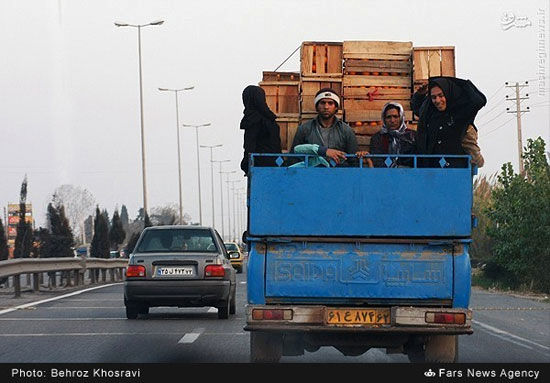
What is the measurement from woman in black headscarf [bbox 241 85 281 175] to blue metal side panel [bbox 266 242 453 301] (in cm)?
196

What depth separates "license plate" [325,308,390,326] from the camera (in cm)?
1027

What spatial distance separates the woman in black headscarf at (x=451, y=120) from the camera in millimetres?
11422

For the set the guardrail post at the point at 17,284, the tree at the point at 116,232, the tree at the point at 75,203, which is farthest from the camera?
the tree at the point at 75,203

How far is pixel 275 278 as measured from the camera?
10.3 m

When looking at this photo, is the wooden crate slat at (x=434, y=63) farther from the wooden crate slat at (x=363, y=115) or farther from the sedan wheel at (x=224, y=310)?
the sedan wheel at (x=224, y=310)

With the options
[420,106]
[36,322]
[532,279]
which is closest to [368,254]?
[420,106]

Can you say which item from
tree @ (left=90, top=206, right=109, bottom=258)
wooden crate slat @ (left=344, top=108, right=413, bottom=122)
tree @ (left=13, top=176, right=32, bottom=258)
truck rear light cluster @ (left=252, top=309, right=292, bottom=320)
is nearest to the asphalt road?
truck rear light cluster @ (left=252, top=309, right=292, bottom=320)

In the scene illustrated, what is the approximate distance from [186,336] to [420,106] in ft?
16.1

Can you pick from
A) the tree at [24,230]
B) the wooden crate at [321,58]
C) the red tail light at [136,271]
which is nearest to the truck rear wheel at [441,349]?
the wooden crate at [321,58]

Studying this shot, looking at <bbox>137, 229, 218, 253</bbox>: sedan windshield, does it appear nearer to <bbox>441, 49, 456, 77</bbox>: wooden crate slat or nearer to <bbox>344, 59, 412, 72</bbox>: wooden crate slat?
<bbox>344, 59, 412, 72</bbox>: wooden crate slat

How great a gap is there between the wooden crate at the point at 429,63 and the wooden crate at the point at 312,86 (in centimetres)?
98

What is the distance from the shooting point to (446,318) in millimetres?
10195

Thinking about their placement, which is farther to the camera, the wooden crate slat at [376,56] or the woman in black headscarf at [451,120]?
the wooden crate slat at [376,56]

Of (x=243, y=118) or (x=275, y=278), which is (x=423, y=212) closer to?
(x=275, y=278)
